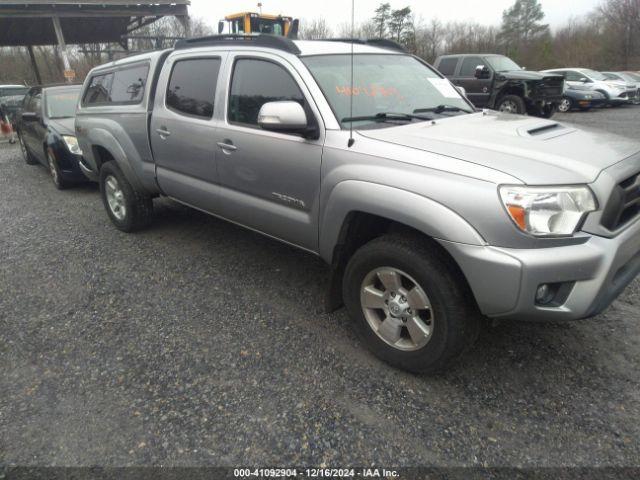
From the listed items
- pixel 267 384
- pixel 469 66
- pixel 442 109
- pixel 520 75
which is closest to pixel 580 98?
pixel 520 75

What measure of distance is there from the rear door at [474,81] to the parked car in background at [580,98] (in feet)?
17.5

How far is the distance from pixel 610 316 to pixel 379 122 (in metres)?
2.15

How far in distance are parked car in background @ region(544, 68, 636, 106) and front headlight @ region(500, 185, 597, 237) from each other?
1721cm

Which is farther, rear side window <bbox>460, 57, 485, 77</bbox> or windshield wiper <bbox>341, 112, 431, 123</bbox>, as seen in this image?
rear side window <bbox>460, 57, 485, 77</bbox>

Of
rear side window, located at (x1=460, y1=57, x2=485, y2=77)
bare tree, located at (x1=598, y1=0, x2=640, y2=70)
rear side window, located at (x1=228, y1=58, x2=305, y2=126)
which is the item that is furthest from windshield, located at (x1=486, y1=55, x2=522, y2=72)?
bare tree, located at (x1=598, y1=0, x2=640, y2=70)

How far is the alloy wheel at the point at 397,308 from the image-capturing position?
249 centimetres

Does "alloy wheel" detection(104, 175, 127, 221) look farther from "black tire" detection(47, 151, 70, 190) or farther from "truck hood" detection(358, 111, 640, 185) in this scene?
"truck hood" detection(358, 111, 640, 185)

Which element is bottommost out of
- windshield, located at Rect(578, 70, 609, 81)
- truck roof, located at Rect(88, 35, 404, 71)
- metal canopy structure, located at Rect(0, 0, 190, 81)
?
windshield, located at Rect(578, 70, 609, 81)

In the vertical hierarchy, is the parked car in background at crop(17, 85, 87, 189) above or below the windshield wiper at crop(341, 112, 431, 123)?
below

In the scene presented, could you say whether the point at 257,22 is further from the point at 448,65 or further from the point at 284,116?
the point at 284,116

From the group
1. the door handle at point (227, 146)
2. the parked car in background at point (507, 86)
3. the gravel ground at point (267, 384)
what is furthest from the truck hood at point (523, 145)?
the parked car in background at point (507, 86)

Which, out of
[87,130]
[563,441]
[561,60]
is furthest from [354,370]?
[561,60]

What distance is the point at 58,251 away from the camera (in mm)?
4730

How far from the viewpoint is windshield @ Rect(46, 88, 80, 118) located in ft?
25.0
